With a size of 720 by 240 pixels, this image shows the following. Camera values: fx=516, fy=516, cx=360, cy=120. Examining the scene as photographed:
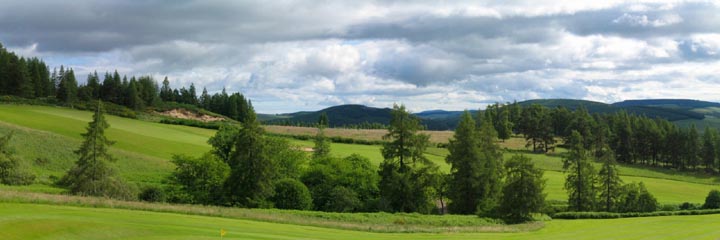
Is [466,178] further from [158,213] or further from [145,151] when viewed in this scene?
[145,151]

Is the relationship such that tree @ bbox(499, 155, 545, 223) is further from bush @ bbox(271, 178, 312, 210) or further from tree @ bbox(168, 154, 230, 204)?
tree @ bbox(168, 154, 230, 204)

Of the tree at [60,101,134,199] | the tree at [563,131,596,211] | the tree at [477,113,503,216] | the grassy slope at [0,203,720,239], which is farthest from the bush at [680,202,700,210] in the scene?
the tree at [60,101,134,199]

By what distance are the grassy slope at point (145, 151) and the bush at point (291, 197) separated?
16331mm

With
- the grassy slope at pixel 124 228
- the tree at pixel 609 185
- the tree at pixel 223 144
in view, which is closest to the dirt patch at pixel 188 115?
the tree at pixel 223 144

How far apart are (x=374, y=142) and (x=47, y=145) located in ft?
240

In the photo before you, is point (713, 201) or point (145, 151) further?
point (145, 151)

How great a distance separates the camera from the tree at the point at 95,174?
4512 cm

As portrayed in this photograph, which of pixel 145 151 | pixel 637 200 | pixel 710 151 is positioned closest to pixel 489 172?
pixel 637 200

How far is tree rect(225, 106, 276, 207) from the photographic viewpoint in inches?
1988

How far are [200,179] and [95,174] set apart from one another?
11829mm

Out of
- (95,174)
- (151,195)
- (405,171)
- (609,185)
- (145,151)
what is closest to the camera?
(95,174)

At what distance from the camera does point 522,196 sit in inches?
1902

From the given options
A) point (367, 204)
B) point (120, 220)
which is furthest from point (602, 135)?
point (120, 220)

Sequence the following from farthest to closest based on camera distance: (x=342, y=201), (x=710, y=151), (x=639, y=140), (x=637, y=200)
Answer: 1. (x=639, y=140)
2. (x=710, y=151)
3. (x=637, y=200)
4. (x=342, y=201)
